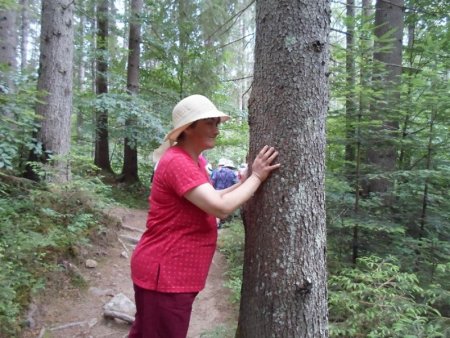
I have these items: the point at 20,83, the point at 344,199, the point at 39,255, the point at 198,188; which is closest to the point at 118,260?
the point at 39,255

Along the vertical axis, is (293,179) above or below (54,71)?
below

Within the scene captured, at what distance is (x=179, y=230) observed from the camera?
2.23 meters

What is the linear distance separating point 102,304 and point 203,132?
11.6ft

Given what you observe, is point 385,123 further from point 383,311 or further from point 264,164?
point 264,164

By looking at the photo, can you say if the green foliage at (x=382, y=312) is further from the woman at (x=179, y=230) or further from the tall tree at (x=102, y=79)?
the tall tree at (x=102, y=79)

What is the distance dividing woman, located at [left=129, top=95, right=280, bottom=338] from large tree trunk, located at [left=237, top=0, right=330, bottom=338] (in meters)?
0.17

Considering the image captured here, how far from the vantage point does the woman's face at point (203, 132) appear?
2354 millimetres

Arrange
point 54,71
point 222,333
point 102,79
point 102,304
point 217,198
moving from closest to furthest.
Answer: point 217,198 < point 222,333 < point 102,304 < point 54,71 < point 102,79

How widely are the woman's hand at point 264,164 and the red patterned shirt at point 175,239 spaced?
0.35m

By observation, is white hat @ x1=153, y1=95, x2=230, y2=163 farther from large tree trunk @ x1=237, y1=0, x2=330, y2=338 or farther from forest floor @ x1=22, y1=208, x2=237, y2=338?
forest floor @ x1=22, y1=208, x2=237, y2=338

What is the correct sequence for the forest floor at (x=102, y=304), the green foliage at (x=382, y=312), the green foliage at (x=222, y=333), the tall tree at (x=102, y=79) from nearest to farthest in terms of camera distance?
the green foliage at (x=382, y=312), the green foliage at (x=222, y=333), the forest floor at (x=102, y=304), the tall tree at (x=102, y=79)

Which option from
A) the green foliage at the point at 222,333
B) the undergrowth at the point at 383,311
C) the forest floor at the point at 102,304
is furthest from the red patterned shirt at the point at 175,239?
the undergrowth at the point at 383,311

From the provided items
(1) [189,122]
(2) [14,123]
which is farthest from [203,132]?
(2) [14,123]

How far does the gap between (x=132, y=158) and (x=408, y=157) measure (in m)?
8.40
